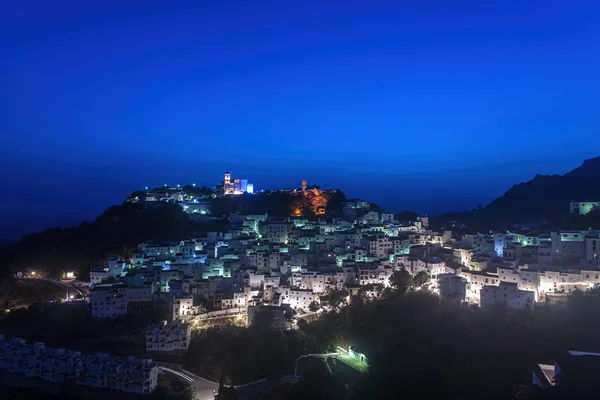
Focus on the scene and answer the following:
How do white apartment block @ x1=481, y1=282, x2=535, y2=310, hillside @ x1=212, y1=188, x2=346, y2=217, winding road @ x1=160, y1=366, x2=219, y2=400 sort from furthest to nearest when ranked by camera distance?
hillside @ x1=212, y1=188, x2=346, y2=217
white apartment block @ x1=481, y1=282, x2=535, y2=310
winding road @ x1=160, y1=366, x2=219, y2=400

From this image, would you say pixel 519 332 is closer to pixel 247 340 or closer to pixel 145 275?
pixel 247 340

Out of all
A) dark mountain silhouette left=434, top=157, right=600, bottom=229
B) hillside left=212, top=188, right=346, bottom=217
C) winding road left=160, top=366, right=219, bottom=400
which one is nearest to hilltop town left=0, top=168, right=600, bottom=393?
winding road left=160, top=366, right=219, bottom=400

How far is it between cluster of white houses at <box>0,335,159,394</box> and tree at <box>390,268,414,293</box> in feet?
33.0

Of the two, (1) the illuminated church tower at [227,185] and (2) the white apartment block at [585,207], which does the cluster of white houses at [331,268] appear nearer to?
(2) the white apartment block at [585,207]

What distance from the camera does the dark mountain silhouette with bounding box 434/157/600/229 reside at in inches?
1248

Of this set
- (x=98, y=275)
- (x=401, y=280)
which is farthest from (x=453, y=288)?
(x=98, y=275)

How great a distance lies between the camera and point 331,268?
2152 centimetres

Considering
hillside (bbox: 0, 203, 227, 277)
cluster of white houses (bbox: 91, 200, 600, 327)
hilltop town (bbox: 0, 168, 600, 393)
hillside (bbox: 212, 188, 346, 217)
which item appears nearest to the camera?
hilltop town (bbox: 0, 168, 600, 393)

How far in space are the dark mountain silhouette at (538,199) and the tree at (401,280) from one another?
11837 mm

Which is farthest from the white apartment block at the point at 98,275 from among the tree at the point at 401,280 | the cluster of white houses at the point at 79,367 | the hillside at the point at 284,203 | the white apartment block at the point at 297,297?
the tree at the point at 401,280

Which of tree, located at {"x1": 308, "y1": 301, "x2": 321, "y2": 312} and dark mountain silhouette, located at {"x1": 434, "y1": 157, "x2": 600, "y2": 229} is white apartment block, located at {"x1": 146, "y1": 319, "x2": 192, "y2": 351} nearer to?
tree, located at {"x1": 308, "y1": 301, "x2": 321, "y2": 312}

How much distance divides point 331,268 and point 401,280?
3271 mm

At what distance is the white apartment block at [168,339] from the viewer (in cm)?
1723

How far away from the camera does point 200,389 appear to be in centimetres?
1536
